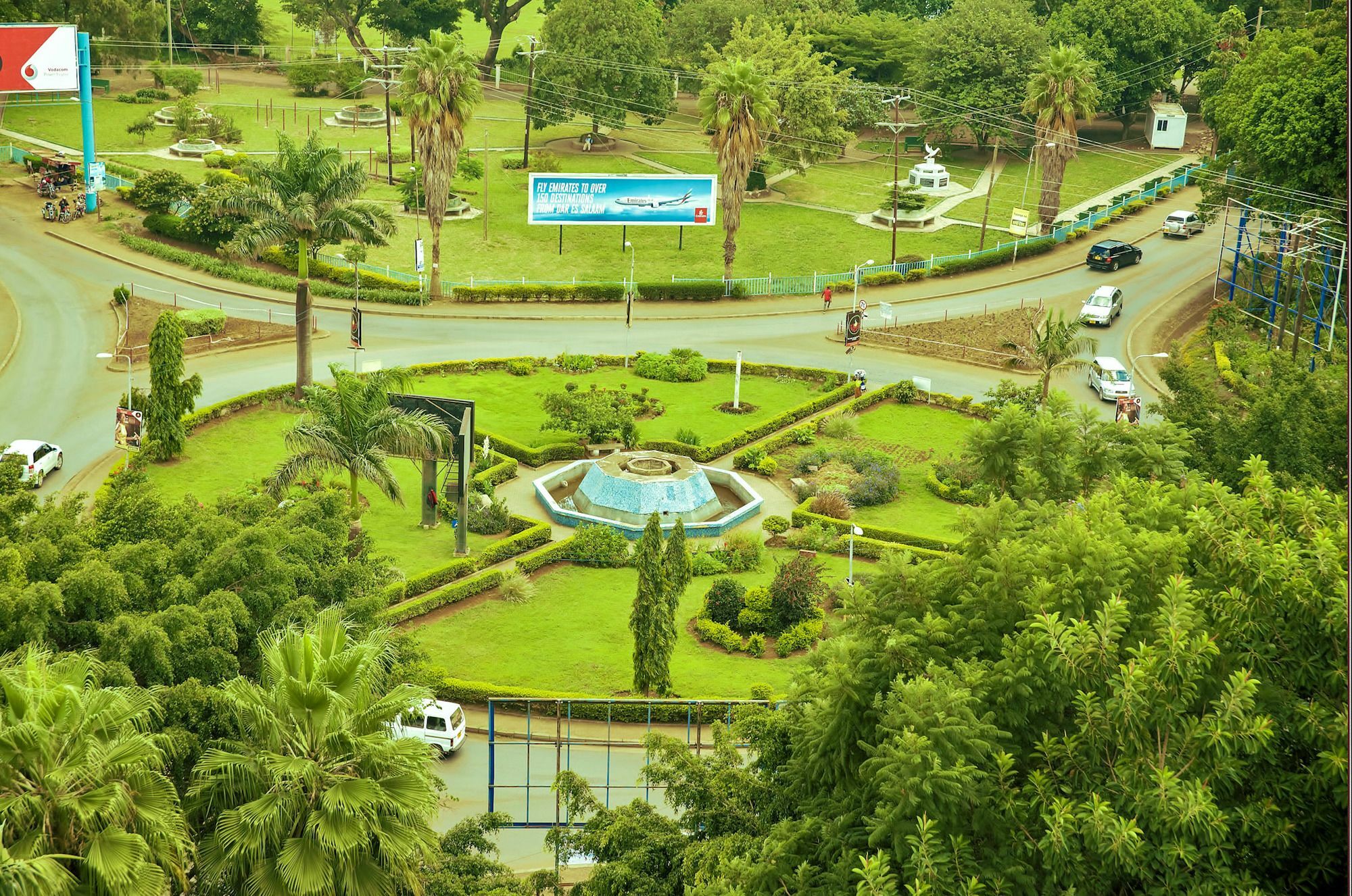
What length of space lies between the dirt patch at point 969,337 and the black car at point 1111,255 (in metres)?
9.18

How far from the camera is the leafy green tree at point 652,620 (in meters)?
37.6

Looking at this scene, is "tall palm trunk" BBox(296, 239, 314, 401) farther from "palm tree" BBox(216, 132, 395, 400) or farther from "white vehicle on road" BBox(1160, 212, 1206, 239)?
"white vehicle on road" BBox(1160, 212, 1206, 239)

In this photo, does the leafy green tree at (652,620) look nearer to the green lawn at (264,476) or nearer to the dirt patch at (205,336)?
the green lawn at (264,476)

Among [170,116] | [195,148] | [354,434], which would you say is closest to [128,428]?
[354,434]

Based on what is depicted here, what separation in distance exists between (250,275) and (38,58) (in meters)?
19.8

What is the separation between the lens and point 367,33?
142 metres

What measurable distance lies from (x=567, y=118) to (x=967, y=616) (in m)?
76.2

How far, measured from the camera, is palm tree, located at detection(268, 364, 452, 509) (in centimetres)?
4559

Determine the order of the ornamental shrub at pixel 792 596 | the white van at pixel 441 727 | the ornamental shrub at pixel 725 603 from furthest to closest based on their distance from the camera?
1. the ornamental shrub at pixel 725 603
2. the ornamental shrub at pixel 792 596
3. the white van at pixel 441 727

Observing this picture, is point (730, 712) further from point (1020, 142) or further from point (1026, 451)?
point (1020, 142)

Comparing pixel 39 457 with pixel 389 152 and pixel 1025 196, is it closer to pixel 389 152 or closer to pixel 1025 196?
pixel 389 152

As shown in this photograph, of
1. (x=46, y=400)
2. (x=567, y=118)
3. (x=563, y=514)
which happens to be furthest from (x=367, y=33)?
(x=563, y=514)

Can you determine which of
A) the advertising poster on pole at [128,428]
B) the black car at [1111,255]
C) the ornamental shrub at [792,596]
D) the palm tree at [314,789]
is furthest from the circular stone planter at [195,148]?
the palm tree at [314,789]

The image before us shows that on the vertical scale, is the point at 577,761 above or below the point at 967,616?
below
